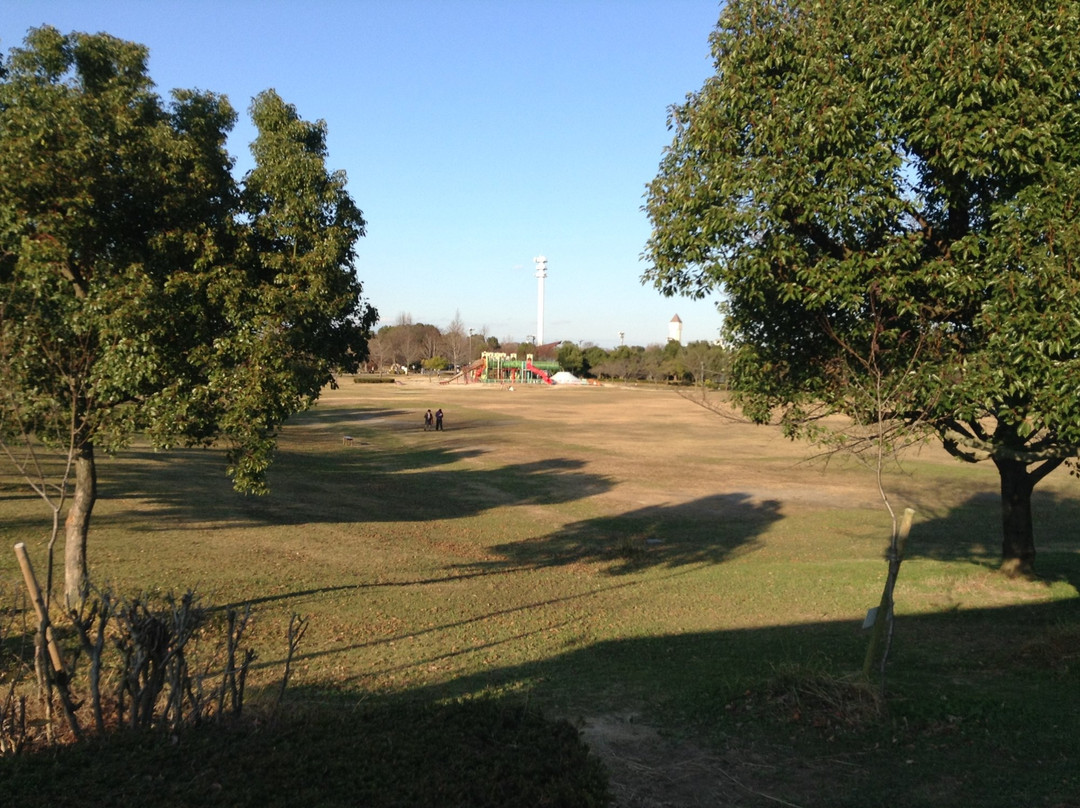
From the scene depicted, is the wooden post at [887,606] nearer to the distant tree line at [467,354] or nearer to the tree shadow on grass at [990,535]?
the tree shadow on grass at [990,535]

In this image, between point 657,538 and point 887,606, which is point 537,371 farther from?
point 887,606

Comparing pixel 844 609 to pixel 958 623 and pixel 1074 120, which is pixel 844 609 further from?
pixel 1074 120

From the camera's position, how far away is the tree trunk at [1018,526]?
14508 mm

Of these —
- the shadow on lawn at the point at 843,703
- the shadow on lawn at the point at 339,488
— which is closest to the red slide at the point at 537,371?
the shadow on lawn at the point at 339,488

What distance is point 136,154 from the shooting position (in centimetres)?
1090

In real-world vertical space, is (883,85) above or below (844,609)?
above

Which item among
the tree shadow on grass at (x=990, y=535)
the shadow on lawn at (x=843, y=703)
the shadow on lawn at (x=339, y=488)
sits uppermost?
the shadow on lawn at (x=843, y=703)

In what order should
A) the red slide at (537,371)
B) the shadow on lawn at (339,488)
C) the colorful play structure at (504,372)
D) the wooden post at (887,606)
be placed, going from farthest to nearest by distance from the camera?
the red slide at (537,371) → the colorful play structure at (504,372) → the shadow on lawn at (339,488) → the wooden post at (887,606)

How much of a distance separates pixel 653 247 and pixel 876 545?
45.7 ft

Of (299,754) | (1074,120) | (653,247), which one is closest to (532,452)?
(653,247)

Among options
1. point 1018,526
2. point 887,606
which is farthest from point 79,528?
point 1018,526

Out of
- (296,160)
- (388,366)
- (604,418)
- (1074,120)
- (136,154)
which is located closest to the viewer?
(1074,120)

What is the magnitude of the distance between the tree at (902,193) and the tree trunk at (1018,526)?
3.20 metres

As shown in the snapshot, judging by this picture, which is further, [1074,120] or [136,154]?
[136,154]
